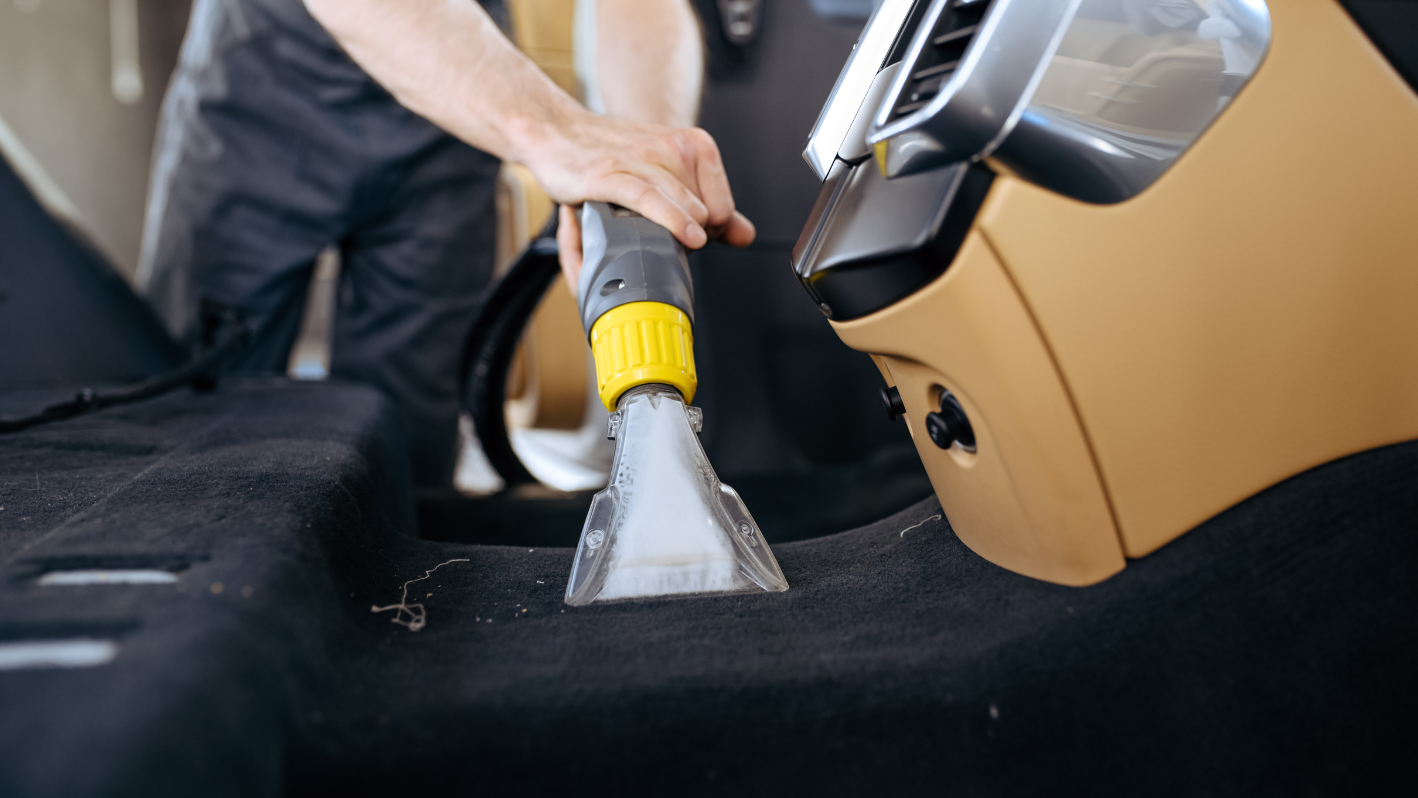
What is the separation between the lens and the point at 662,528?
402 millimetres

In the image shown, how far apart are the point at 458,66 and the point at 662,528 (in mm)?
448

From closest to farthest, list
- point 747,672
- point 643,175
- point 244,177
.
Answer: point 747,672 → point 643,175 → point 244,177

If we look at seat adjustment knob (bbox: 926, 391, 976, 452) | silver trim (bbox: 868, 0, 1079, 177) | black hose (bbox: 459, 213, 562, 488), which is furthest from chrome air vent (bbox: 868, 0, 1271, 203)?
A: black hose (bbox: 459, 213, 562, 488)

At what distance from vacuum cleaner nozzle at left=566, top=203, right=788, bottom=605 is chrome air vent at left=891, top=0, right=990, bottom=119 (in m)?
0.17

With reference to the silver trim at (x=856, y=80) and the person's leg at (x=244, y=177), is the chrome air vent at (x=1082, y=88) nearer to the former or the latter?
the silver trim at (x=856, y=80)

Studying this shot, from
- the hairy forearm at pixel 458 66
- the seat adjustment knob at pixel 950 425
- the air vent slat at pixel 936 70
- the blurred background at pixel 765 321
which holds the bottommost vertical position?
the blurred background at pixel 765 321

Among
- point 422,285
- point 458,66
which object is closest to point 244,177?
point 422,285

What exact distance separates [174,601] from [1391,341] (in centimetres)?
51

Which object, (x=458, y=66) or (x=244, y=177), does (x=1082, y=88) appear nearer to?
(x=458, y=66)

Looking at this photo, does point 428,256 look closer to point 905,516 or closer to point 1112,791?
point 905,516

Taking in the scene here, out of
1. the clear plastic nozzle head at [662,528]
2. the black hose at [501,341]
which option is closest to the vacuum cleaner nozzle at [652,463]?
the clear plastic nozzle head at [662,528]

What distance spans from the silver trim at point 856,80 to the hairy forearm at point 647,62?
1.24ft

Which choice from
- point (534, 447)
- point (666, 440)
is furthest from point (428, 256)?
point (666, 440)

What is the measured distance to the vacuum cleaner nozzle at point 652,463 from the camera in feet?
1.30
